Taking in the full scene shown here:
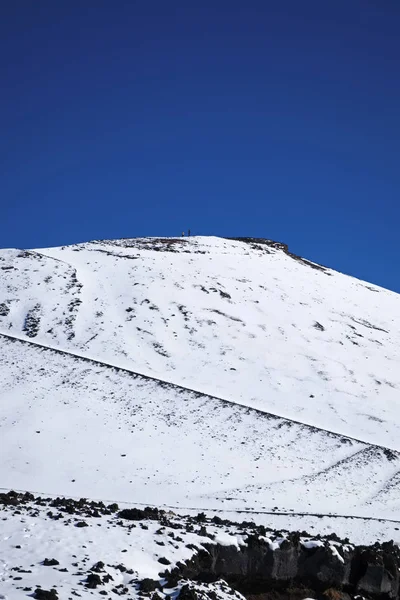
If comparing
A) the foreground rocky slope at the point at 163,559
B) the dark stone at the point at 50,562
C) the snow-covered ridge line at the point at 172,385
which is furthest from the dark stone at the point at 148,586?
the snow-covered ridge line at the point at 172,385

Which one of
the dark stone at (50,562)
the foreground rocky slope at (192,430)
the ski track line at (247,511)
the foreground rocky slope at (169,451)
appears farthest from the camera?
the foreground rocky slope at (169,451)

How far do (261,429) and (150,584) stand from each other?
21.5 meters

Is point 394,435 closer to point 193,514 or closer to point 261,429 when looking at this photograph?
point 261,429

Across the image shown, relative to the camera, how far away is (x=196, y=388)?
1506 inches

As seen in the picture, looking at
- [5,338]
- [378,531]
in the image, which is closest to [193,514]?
[378,531]

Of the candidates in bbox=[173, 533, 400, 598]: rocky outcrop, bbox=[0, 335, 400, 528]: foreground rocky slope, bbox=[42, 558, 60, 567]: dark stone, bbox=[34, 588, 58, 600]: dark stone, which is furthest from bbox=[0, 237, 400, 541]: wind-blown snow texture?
bbox=[34, 588, 58, 600]: dark stone

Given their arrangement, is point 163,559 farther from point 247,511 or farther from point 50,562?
point 247,511

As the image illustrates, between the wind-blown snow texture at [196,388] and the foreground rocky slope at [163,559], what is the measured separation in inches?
290

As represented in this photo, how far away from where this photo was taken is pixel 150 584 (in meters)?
12.9

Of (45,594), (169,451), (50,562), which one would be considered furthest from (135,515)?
(169,451)

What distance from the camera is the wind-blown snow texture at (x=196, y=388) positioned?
28.1 m

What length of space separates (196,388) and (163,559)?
23.8 meters

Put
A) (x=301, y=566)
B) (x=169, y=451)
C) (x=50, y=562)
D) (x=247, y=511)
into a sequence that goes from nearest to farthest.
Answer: (x=50, y=562) < (x=301, y=566) < (x=247, y=511) < (x=169, y=451)

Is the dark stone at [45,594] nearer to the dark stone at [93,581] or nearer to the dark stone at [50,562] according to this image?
the dark stone at [93,581]
